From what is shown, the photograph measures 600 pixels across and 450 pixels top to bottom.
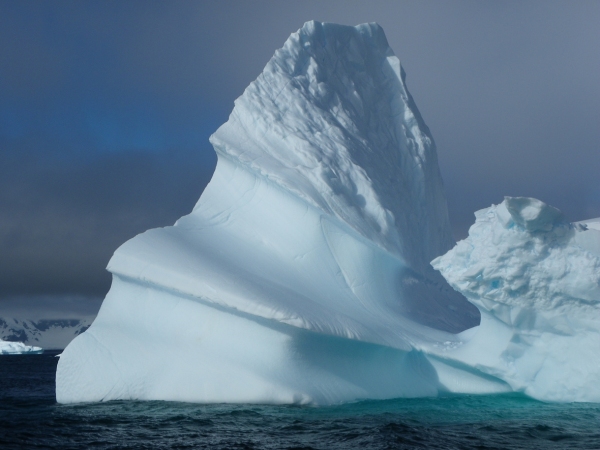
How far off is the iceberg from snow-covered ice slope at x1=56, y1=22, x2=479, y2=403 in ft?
0.13

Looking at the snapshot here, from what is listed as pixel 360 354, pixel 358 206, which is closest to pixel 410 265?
pixel 358 206

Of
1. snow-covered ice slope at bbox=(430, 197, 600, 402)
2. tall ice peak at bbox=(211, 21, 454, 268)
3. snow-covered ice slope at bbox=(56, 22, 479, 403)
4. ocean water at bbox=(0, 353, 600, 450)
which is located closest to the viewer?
ocean water at bbox=(0, 353, 600, 450)

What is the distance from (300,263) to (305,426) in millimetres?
5385

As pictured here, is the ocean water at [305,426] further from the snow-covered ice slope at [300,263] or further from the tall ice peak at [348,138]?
the tall ice peak at [348,138]

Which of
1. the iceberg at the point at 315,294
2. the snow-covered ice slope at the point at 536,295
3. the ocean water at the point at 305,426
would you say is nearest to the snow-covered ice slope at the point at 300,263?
the iceberg at the point at 315,294

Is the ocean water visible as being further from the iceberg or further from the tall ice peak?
the tall ice peak

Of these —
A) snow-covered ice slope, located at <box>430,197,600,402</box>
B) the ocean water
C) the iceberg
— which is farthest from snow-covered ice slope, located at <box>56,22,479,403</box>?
snow-covered ice slope, located at <box>430,197,600,402</box>

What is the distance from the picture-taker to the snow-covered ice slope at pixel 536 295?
11.6m

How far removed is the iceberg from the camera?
36.9ft

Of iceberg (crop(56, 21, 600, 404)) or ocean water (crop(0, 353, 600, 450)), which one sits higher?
iceberg (crop(56, 21, 600, 404))

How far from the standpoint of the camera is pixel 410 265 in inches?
621

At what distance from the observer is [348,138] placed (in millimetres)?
16938

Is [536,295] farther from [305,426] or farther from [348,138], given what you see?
[348,138]

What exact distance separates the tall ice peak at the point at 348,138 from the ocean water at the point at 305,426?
15.8 feet
